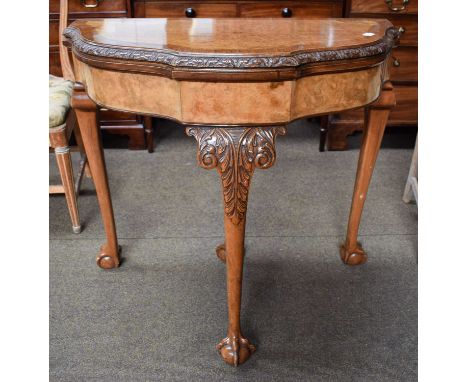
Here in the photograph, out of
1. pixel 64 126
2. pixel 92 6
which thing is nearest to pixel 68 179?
pixel 64 126

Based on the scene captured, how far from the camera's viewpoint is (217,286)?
1.97 meters

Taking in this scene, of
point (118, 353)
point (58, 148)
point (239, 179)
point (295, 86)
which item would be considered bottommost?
point (118, 353)

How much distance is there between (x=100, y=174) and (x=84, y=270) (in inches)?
19.2

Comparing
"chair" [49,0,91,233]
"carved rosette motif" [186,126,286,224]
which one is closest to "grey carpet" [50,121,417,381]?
"chair" [49,0,91,233]

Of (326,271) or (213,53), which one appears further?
(326,271)

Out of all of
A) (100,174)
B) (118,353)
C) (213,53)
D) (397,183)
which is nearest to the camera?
(213,53)

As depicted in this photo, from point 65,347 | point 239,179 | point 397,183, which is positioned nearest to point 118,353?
point 65,347

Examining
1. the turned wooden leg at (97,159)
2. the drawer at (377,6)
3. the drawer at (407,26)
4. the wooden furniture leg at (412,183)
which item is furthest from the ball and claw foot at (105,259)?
the drawer at (407,26)

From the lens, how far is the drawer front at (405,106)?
2.85 m

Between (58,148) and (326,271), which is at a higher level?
(58,148)

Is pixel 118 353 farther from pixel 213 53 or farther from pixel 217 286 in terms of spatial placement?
pixel 213 53

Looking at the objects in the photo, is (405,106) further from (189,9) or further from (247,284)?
(247,284)

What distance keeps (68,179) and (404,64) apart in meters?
1.95

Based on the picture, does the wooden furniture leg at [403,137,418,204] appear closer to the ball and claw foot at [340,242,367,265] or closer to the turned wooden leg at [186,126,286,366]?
the ball and claw foot at [340,242,367,265]
